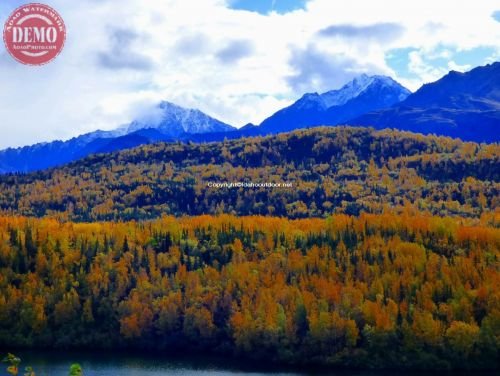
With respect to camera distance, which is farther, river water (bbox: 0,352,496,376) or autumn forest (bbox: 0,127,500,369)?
autumn forest (bbox: 0,127,500,369)

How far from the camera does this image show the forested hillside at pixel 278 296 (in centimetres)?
14312

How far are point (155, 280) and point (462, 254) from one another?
7737cm

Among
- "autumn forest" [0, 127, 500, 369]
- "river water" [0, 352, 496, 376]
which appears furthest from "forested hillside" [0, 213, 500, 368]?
"river water" [0, 352, 496, 376]

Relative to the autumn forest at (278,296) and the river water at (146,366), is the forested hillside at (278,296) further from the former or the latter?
the river water at (146,366)

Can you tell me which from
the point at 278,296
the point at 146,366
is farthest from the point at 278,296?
the point at 146,366

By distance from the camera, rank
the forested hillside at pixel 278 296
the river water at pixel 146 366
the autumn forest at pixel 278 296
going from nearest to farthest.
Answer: the river water at pixel 146 366 → the autumn forest at pixel 278 296 → the forested hillside at pixel 278 296

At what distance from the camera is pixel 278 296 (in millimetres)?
161000

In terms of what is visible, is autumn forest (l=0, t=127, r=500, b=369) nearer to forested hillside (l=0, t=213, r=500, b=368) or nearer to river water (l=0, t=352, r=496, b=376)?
forested hillside (l=0, t=213, r=500, b=368)

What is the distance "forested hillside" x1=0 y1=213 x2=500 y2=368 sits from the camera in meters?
143

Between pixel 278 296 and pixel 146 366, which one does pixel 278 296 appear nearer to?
pixel 278 296

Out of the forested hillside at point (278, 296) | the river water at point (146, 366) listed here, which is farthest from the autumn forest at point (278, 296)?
the river water at point (146, 366)

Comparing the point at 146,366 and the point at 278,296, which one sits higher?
the point at 278,296

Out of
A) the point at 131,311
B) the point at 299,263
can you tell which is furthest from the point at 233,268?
the point at 131,311

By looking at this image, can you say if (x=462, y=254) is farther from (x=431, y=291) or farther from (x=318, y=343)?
(x=318, y=343)
